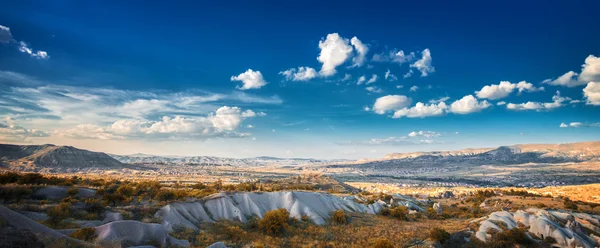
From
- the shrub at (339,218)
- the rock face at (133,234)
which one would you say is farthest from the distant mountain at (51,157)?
the shrub at (339,218)

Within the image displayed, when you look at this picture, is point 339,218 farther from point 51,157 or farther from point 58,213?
point 51,157

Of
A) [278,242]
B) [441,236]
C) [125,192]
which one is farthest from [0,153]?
[441,236]

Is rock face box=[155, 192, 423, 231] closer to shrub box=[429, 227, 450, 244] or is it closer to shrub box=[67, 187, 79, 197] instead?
shrub box=[67, 187, 79, 197]

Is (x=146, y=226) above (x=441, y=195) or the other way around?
above

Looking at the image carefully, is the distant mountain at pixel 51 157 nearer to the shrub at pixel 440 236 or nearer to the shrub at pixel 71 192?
the shrub at pixel 71 192

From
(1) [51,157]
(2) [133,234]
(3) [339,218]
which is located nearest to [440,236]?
(3) [339,218]

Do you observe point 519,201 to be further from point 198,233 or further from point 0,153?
point 0,153

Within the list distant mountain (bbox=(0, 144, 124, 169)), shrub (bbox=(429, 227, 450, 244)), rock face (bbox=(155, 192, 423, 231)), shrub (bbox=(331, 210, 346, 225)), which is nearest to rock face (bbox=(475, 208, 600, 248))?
shrub (bbox=(429, 227, 450, 244))
